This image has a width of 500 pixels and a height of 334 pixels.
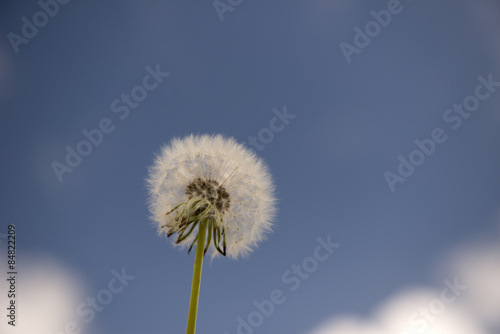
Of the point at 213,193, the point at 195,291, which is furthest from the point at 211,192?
the point at 195,291

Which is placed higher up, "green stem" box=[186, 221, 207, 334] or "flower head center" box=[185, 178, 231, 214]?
"flower head center" box=[185, 178, 231, 214]

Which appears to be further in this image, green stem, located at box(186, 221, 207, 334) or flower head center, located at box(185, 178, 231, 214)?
flower head center, located at box(185, 178, 231, 214)

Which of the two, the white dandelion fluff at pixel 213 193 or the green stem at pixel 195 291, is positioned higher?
the white dandelion fluff at pixel 213 193

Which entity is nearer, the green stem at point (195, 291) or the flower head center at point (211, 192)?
the green stem at point (195, 291)

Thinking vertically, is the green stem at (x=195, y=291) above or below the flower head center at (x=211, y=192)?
below

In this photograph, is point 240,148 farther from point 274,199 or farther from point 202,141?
point 274,199

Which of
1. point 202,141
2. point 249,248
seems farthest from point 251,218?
point 202,141
